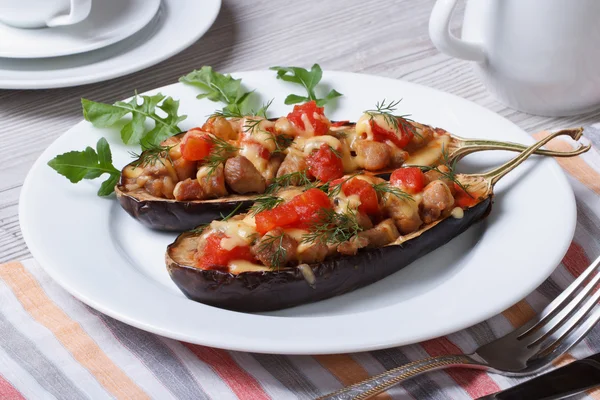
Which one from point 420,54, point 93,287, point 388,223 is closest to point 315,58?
point 420,54

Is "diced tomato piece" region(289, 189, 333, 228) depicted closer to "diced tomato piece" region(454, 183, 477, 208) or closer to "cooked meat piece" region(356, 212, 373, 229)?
"cooked meat piece" region(356, 212, 373, 229)

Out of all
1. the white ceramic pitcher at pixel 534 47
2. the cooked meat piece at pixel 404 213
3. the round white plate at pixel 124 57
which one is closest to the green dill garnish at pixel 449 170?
the cooked meat piece at pixel 404 213

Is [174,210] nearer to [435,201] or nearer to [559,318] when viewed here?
[435,201]

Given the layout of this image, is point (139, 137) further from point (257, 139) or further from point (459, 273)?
point (459, 273)

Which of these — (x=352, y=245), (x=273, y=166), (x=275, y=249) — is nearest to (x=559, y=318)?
(x=352, y=245)

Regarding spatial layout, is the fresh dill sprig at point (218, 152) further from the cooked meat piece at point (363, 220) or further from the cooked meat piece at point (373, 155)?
the cooked meat piece at point (363, 220)

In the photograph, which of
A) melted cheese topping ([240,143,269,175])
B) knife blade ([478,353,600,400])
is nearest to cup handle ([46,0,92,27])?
melted cheese topping ([240,143,269,175])
